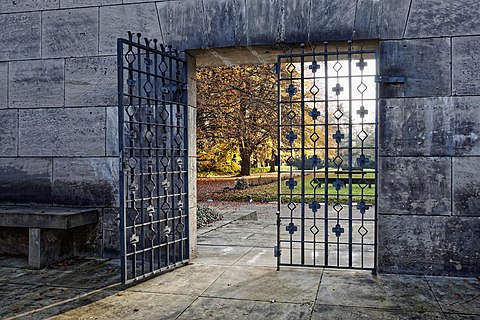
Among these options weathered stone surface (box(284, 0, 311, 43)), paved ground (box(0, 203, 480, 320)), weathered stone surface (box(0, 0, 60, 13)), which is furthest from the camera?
weathered stone surface (box(0, 0, 60, 13))

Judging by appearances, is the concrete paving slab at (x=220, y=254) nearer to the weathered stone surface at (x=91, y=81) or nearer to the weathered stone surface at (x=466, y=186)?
the weathered stone surface at (x=91, y=81)

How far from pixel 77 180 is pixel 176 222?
4.19ft

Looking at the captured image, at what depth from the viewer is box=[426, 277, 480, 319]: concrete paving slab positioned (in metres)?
3.58

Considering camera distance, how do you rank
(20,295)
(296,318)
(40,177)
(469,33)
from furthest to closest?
(40,177), (469,33), (20,295), (296,318)

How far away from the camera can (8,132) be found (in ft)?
18.1

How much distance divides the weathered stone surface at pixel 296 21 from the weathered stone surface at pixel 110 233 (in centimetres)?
275

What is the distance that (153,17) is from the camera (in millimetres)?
5102

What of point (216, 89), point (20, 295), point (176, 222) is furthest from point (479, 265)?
point (216, 89)

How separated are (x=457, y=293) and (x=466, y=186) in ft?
3.56

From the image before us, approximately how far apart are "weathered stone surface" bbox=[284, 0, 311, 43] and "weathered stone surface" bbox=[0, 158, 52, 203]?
3158 millimetres

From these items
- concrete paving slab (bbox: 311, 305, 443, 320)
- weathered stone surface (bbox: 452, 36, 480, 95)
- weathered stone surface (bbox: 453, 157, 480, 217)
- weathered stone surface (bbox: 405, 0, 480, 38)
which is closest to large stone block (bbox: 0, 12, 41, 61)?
weathered stone surface (bbox: 405, 0, 480, 38)

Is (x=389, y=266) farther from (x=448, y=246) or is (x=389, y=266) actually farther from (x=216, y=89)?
(x=216, y=89)

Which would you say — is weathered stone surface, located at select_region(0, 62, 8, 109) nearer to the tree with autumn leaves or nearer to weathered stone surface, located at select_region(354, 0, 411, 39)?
weathered stone surface, located at select_region(354, 0, 411, 39)

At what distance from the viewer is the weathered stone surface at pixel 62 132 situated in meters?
5.27
